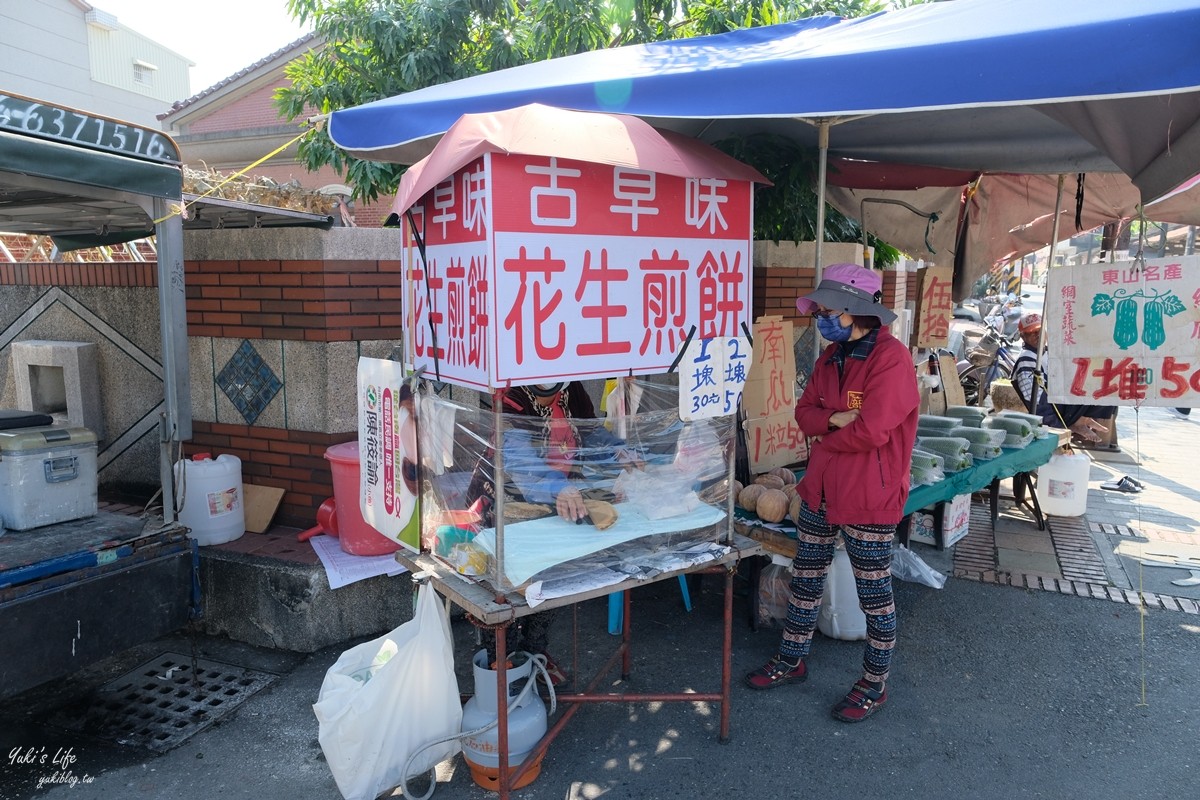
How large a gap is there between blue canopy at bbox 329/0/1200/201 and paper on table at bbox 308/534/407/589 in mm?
2158

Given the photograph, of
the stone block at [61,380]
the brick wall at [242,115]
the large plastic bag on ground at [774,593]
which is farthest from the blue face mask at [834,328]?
the brick wall at [242,115]

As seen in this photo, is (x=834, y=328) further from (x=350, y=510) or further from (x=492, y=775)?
(x=350, y=510)

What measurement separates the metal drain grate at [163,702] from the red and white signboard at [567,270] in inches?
81.4

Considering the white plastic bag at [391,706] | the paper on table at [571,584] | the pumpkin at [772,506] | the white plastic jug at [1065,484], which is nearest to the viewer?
the paper on table at [571,584]

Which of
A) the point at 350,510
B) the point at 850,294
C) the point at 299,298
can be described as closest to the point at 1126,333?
the point at 850,294

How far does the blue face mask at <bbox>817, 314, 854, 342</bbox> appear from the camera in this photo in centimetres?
340

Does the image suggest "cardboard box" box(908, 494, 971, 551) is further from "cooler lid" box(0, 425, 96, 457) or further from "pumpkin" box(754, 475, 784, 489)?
"cooler lid" box(0, 425, 96, 457)

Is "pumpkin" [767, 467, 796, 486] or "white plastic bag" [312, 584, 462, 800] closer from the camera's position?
"white plastic bag" [312, 584, 462, 800]

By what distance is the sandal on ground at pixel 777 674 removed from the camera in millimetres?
3779

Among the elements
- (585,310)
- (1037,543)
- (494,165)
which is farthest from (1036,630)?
(494,165)

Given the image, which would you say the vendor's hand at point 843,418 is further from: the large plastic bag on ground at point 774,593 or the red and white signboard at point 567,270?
the large plastic bag on ground at point 774,593

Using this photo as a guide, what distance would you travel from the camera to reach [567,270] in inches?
99.7

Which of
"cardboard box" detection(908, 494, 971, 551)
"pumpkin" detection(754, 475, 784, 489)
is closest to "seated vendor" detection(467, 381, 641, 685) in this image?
"pumpkin" detection(754, 475, 784, 489)

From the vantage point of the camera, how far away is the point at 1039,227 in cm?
757
